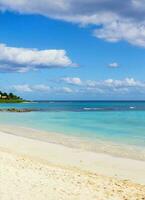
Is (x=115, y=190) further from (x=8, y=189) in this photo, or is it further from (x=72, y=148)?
(x=72, y=148)

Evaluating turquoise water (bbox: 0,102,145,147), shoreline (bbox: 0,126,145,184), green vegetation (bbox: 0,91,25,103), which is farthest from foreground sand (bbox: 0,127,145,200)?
green vegetation (bbox: 0,91,25,103)

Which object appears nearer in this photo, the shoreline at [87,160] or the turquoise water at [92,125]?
the shoreline at [87,160]

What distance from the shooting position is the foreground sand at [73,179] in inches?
351

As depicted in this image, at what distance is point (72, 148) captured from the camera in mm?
18906

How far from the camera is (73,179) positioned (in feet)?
34.6

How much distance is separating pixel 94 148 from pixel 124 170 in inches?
225

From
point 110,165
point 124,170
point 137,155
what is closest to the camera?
point 124,170

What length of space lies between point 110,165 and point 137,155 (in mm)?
2905

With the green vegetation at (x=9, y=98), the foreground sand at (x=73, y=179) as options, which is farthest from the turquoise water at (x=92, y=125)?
the green vegetation at (x=9, y=98)

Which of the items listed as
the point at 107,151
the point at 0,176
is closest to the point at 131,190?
the point at 0,176

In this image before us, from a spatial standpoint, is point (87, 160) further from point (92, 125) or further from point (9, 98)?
point (9, 98)

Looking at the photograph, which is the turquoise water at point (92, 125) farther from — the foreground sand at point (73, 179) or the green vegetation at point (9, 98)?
the green vegetation at point (9, 98)

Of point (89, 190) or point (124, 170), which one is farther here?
point (124, 170)

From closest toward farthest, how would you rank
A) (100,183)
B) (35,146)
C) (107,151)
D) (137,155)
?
1. (100,183)
2. (137,155)
3. (107,151)
4. (35,146)
